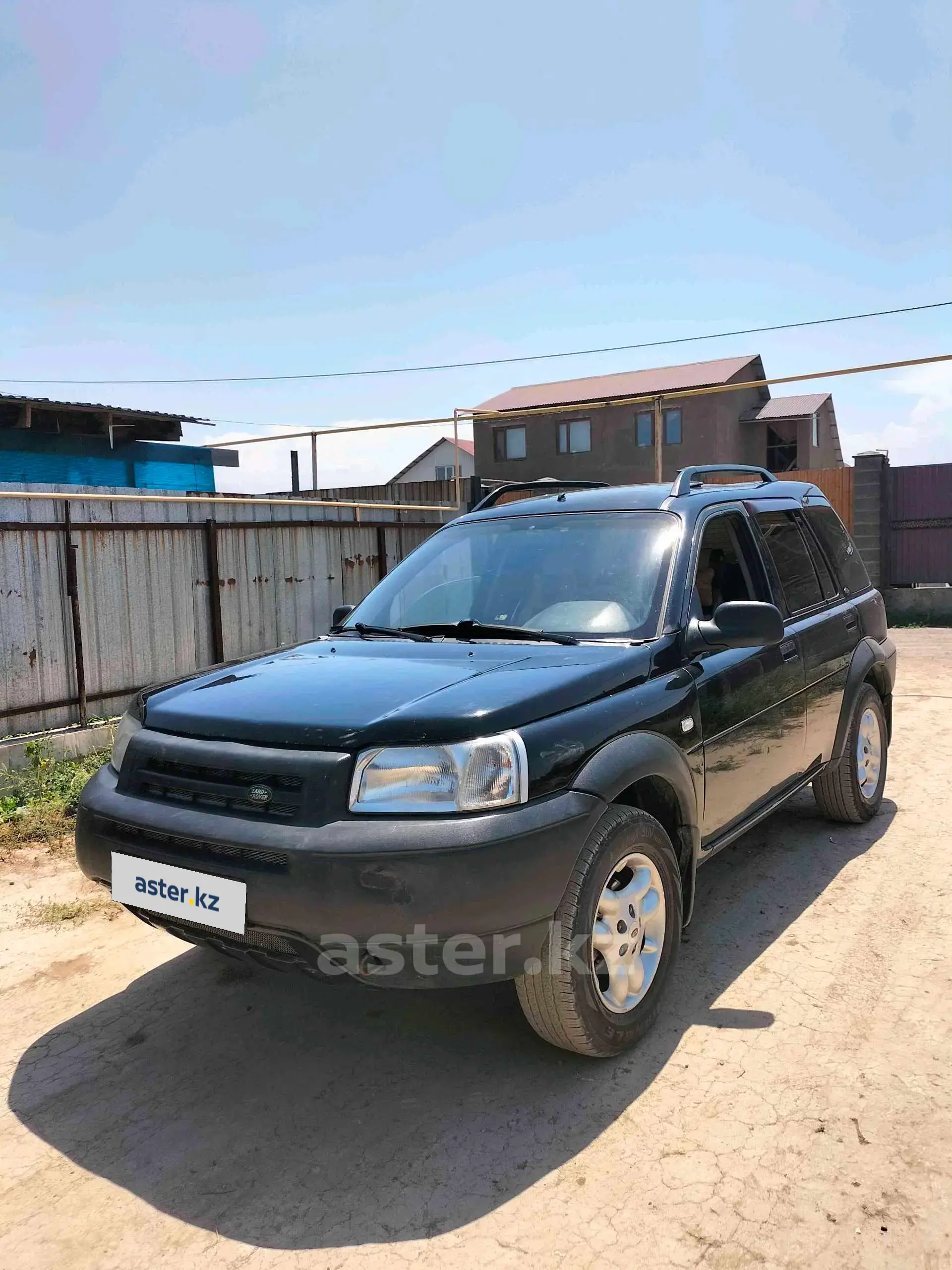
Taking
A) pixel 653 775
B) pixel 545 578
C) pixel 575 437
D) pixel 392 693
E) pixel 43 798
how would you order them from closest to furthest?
pixel 392 693
pixel 653 775
pixel 545 578
pixel 43 798
pixel 575 437

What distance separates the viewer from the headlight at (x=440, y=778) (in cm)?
242

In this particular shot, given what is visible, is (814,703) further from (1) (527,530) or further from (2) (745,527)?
(1) (527,530)

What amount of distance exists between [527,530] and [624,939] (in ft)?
5.98

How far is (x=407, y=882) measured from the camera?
231cm

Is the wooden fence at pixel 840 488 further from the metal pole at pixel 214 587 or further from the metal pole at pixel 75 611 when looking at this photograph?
the metal pole at pixel 75 611

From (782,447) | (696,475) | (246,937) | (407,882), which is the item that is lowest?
(246,937)

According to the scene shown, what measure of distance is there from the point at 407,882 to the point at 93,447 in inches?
591

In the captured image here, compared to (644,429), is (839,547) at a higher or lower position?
lower

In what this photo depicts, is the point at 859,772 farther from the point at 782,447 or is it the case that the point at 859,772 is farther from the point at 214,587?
the point at 782,447

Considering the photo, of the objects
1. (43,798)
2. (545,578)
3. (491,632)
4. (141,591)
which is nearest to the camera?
(491,632)

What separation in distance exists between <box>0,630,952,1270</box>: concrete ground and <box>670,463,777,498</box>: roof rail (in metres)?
1.84

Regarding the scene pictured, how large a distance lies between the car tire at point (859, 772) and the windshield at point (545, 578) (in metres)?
1.84

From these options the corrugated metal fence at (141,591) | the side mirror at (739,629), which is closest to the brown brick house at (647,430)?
the corrugated metal fence at (141,591)

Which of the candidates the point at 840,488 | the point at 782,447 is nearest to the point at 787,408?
the point at 782,447
